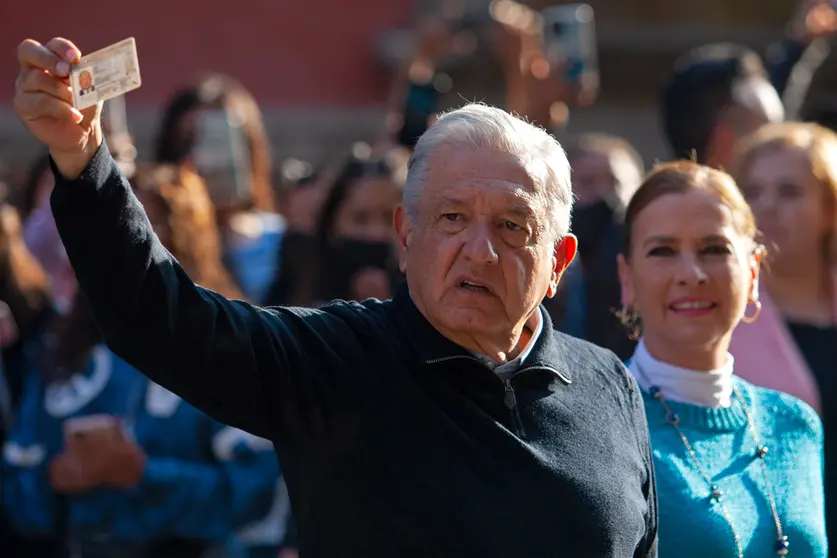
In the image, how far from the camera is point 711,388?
11.5ft

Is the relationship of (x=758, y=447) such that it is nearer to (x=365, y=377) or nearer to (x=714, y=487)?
(x=714, y=487)

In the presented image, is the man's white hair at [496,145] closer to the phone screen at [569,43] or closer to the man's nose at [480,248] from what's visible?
the man's nose at [480,248]

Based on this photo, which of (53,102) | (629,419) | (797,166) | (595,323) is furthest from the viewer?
(595,323)

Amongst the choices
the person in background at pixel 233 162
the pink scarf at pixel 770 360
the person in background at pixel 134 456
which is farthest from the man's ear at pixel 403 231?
the person in background at pixel 233 162

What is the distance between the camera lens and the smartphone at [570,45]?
5.82m

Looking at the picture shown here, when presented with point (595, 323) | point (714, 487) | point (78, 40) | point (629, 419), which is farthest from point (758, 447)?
point (78, 40)

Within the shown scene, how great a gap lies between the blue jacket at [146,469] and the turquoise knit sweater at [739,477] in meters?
1.65

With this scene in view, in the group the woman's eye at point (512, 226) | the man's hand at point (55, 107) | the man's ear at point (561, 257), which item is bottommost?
the man's ear at point (561, 257)

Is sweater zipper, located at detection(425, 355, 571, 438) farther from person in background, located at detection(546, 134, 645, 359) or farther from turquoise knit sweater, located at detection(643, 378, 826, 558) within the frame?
person in background, located at detection(546, 134, 645, 359)

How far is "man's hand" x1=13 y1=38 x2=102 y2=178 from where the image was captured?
233cm

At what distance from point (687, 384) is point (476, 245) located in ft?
3.10

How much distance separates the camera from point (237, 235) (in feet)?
19.2

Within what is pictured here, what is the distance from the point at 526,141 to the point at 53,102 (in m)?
0.95


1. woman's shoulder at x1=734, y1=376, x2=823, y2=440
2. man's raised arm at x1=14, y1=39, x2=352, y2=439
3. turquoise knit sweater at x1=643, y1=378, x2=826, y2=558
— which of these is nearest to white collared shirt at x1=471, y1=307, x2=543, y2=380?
man's raised arm at x1=14, y1=39, x2=352, y2=439
